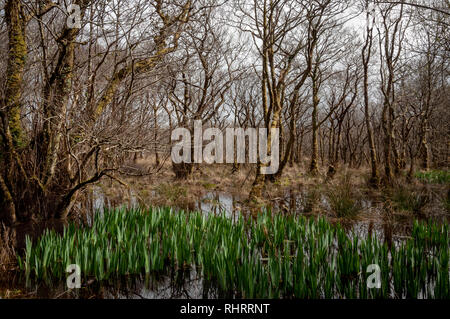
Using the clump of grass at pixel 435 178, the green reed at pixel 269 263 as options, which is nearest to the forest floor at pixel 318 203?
the clump of grass at pixel 435 178

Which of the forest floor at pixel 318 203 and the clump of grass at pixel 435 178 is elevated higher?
the clump of grass at pixel 435 178

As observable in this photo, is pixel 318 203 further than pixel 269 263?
Yes

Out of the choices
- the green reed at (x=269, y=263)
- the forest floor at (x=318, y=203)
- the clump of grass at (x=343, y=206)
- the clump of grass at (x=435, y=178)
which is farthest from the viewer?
the clump of grass at (x=435, y=178)

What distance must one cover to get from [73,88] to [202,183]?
6.88 meters

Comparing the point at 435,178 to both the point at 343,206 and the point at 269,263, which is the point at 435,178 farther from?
the point at 269,263

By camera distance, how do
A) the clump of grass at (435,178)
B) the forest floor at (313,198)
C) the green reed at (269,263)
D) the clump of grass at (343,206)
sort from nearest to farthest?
1. the green reed at (269,263)
2. the clump of grass at (343,206)
3. the forest floor at (313,198)
4. the clump of grass at (435,178)

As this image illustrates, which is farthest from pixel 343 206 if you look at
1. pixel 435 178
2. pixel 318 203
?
pixel 435 178

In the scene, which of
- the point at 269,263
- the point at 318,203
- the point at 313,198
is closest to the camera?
the point at 269,263

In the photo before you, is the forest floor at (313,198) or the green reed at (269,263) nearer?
the green reed at (269,263)

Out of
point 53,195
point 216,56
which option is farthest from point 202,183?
point 53,195

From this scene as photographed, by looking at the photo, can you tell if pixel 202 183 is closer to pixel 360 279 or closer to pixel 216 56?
pixel 216 56

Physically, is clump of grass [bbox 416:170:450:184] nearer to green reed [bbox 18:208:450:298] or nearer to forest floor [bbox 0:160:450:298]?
forest floor [bbox 0:160:450:298]

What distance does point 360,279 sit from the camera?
3119 millimetres

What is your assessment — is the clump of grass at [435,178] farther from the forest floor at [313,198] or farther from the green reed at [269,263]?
the green reed at [269,263]
